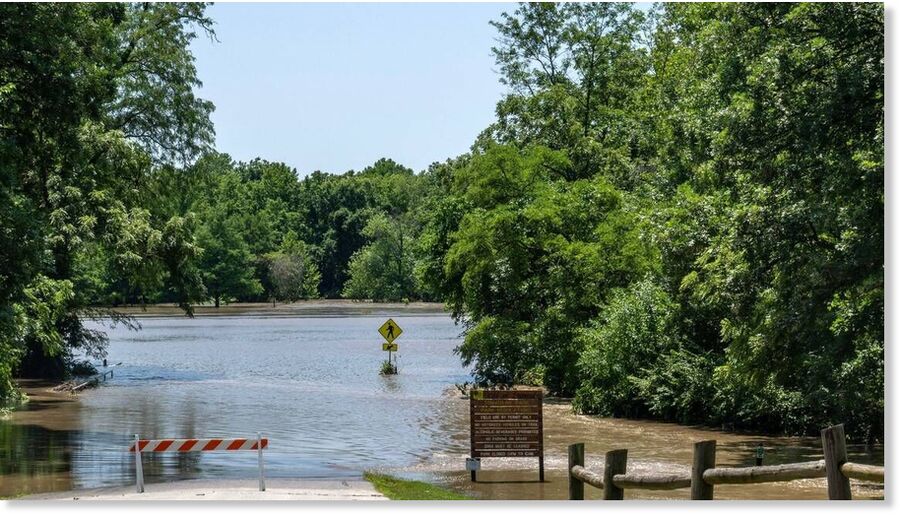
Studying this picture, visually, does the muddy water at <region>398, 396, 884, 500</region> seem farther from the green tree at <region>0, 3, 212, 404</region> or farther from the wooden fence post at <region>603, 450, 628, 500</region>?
the green tree at <region>0, 3, 212, 404</region>

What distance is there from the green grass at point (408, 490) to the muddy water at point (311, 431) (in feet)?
2.25

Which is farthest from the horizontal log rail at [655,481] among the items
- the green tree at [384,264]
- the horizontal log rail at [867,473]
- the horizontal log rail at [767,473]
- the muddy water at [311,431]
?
the green tree at [384,264]

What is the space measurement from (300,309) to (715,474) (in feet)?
357

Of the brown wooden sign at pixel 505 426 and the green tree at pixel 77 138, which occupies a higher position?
the green tree at pixel 77 138

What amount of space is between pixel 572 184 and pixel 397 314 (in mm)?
69916

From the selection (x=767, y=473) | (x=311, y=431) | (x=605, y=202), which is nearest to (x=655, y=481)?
(x=767, y=473)

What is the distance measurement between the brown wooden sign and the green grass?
1.16 m

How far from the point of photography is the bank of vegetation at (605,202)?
18.7m

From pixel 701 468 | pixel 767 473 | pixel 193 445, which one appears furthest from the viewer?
pixel 193 445

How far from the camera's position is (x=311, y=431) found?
28844mm

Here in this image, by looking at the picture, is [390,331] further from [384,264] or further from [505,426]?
[384,264]

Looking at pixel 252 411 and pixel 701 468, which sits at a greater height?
pixel 701 468

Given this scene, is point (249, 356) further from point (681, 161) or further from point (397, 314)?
point (397, 314)

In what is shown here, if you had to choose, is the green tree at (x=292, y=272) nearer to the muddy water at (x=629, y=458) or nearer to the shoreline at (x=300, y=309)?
the shoreline at (x=300, y=309)
